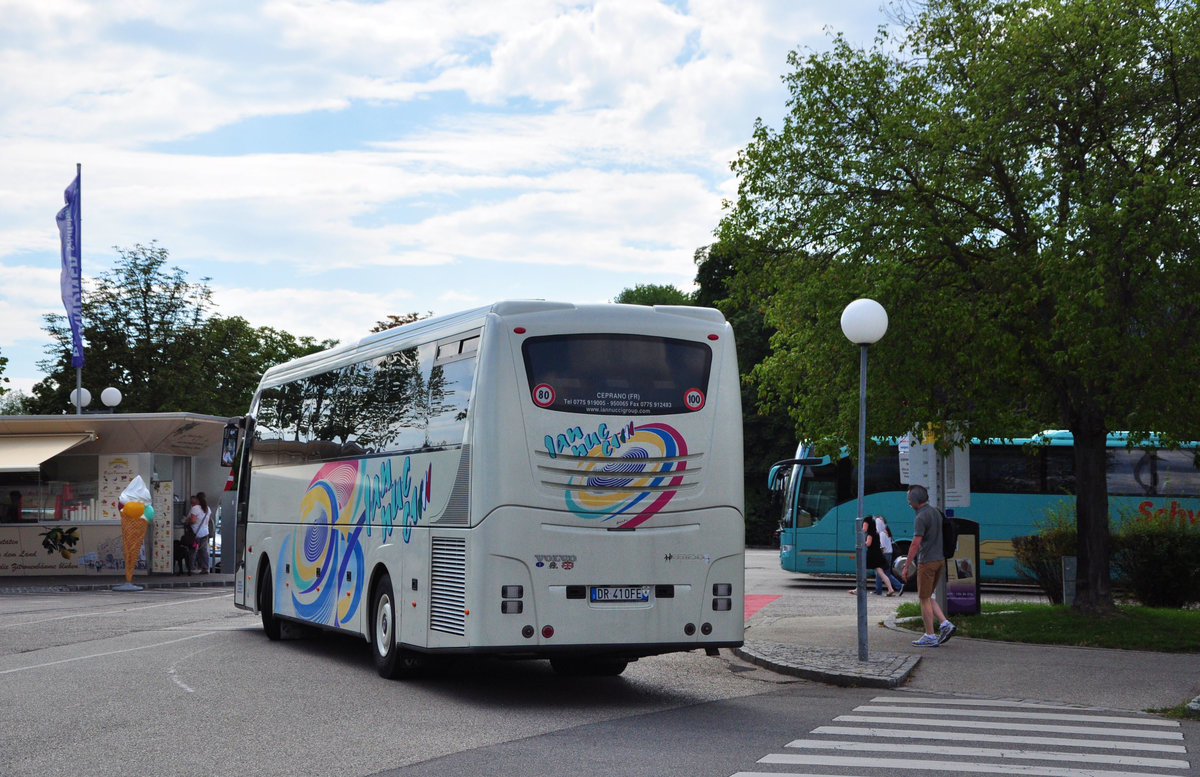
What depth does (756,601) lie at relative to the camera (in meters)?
25.0

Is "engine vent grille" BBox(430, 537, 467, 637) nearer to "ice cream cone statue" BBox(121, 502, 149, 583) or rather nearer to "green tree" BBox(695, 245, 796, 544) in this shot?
"ice cream cone statue" BBox(121, 502, 149, 583)

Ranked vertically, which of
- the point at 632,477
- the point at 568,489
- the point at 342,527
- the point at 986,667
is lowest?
the point at 986,667

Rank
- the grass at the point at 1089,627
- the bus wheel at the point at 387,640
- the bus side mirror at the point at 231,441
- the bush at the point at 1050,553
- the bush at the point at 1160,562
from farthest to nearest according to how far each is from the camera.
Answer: the bush at the point at 1050,553, the bush at the point at 1160,562, the bus side mirror at the point at 231,441, the grass at the point at 1089,627, the bus wheel at the point at 387,640

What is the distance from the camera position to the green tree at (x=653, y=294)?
86250 millimetres

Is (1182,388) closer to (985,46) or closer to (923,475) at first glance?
(923,475)

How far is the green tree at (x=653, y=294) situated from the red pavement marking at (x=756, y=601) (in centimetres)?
5858

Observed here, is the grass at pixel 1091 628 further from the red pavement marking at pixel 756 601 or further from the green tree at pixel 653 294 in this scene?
the green tree at pixel 653 294

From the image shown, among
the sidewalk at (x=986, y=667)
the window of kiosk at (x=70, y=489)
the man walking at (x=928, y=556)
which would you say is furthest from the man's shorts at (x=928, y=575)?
the window of kiosk at (x=70, y=489)

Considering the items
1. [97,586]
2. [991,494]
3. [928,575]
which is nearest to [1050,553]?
[928,575]

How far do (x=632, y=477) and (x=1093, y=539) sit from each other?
29.8ft

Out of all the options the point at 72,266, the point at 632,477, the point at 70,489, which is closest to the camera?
the point at 632,477

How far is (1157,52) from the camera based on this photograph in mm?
15984

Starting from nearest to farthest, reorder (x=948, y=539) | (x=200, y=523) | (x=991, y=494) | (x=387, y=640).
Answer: (x=387, y=640) < (x=948, y=539) < (x=991, y=494) < (x=200, y=523)

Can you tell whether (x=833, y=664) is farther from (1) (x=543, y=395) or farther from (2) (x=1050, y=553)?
(2) (x=1050, y=553)
